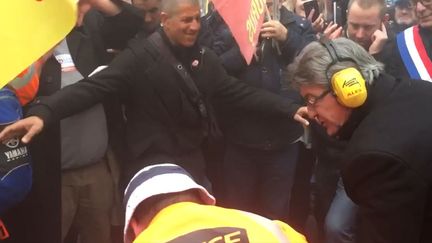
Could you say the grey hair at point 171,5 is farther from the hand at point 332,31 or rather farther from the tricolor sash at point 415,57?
the tricolor sash at point 415,57

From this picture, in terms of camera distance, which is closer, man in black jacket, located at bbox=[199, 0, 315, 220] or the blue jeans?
the blue jeans

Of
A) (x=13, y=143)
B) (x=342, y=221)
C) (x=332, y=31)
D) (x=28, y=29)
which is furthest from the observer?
(x=332, y=31)

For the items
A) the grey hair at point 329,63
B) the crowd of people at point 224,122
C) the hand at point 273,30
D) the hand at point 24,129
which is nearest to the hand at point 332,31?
the crowd of people at point 224,122

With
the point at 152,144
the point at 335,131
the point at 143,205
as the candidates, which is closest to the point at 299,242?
the point at 143,205

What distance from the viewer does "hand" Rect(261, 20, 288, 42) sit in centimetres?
343

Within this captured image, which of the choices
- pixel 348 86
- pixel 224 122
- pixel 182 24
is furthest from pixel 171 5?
pixel 348 86

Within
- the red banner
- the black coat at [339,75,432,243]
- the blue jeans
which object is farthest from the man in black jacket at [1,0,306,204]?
the black coat at [339,75,432,243]

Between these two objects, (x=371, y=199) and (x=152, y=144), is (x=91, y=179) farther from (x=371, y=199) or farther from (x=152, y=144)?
(x=371, y=199)

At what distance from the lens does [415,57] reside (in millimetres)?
3377

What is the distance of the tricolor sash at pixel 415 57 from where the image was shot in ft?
11.0

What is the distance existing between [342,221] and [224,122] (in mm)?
1032

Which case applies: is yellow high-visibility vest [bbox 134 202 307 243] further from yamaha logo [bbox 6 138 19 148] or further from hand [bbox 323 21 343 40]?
hand [bbox 323 21 343 40]

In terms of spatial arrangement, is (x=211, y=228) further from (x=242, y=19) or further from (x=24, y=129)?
(x=242, y=19)

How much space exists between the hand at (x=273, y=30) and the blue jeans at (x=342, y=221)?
101cm
